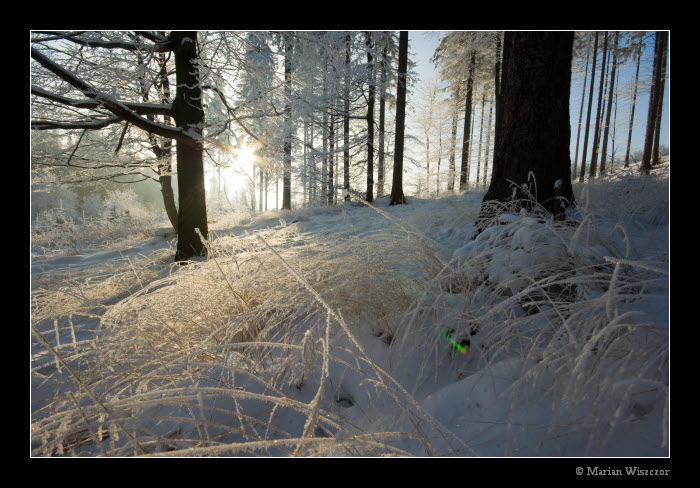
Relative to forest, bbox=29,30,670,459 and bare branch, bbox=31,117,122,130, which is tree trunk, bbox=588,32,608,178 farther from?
bare branch, bbox=31,117,122,130

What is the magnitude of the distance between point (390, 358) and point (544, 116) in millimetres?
2409

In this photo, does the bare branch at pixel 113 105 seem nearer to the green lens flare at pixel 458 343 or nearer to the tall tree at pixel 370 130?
the green lens flare at pixel 458 343

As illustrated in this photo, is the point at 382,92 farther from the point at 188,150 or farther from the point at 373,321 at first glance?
the point at 373,321

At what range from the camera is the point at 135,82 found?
13.9ft

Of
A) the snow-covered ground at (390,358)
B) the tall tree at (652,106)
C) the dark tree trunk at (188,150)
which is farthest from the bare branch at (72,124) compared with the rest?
the tall tree at (652,106)

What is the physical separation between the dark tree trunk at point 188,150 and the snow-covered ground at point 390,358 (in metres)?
2.09

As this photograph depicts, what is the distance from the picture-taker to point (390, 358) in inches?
44.3

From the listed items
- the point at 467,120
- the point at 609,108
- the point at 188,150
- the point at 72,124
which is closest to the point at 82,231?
the point at 72,124

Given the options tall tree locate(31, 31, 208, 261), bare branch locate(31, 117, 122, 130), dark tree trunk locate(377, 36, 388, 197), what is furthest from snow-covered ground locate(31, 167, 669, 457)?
dark tree trunk locate(377, 36, 388, 197)

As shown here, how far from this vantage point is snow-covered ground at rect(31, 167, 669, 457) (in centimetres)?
70

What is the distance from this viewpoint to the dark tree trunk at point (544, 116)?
7.32 ft
